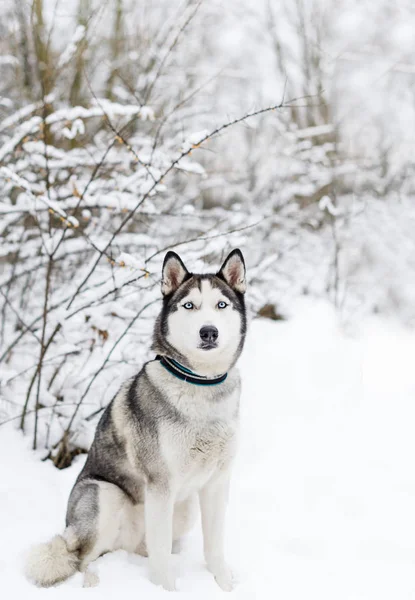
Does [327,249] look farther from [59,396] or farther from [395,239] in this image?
[59,396]

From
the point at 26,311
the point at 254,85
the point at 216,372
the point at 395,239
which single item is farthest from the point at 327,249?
the point at 216,372

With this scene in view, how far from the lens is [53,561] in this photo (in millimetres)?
2580

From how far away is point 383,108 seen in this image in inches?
458

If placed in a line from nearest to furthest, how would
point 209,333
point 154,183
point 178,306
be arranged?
point 209,333 < point 178,306 < point 154,183

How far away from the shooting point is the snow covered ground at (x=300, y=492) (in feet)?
9.18

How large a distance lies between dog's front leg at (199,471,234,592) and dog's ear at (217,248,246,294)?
1.05 metres

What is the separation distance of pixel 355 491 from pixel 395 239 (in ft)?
21.3

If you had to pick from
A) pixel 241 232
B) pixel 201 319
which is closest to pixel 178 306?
pixel 201 319

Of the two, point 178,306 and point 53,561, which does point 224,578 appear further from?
point 178,306

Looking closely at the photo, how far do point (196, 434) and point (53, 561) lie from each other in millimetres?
945

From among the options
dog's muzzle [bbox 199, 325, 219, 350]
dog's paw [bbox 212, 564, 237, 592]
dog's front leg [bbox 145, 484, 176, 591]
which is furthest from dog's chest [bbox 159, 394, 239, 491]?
dog's paw [bbox 212, 564, 237, 592]

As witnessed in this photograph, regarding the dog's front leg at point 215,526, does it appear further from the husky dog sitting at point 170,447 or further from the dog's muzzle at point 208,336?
the dog's muzzle at point 208,336

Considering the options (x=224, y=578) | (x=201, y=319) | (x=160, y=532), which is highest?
(x=201, y=319)

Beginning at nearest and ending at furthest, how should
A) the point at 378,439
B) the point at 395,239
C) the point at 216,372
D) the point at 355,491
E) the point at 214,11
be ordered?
the point at 216,372
the point at 355,491
the point at 378,439
the point at 395,239
the point at 214,11
